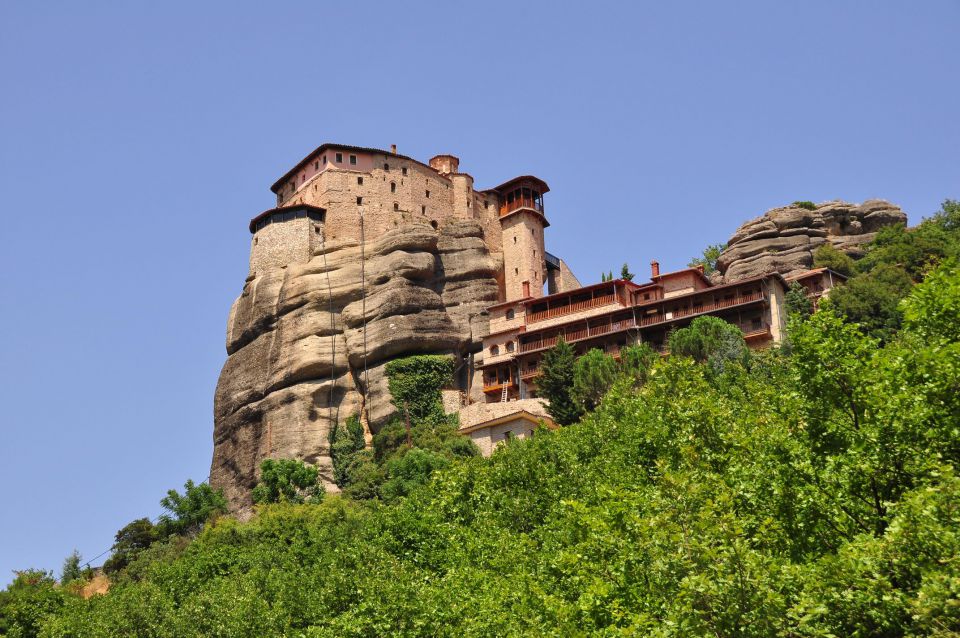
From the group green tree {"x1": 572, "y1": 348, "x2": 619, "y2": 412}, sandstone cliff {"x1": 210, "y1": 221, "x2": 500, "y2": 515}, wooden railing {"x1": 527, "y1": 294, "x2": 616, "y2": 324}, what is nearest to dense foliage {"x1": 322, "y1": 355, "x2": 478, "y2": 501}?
sandstone cliff {"x1": 210, "y1": 221, "x2": 500, "y2": 515}

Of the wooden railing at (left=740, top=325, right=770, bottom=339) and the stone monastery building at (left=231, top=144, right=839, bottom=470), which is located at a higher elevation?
the stone monastery building at (left=231, top=144, right=839, bottom=470)

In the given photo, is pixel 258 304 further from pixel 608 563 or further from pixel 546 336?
pixel 608 563

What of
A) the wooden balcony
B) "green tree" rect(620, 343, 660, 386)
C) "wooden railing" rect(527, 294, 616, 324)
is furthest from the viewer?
"wooden railing" rect(527, 294, 616, 324)

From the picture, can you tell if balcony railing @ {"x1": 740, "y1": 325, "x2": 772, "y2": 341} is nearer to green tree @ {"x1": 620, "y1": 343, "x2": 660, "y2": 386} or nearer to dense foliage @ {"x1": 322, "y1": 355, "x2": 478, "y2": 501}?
green tree @ {"x1": 620, "y1": 343, "x2": 660, "y2": 386}

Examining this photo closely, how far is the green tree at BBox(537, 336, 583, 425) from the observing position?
202 feet

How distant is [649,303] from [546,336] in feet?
23.2

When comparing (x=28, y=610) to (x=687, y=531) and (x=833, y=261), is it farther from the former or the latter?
(x=833, y=261)

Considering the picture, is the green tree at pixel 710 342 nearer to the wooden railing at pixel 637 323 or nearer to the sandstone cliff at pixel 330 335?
the wooden railing at pixel 637 323

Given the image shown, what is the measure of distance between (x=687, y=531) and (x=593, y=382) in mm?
39763

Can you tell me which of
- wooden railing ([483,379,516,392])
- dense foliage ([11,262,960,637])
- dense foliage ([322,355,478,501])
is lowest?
dense foliage ([11,262,960,637])

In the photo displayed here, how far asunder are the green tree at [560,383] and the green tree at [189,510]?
64.5ft

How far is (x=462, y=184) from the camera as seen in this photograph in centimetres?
8675

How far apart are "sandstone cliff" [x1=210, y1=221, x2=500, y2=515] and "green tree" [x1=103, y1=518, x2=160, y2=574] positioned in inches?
296

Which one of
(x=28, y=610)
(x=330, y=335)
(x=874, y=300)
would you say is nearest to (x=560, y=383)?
(x=330, y=335)
